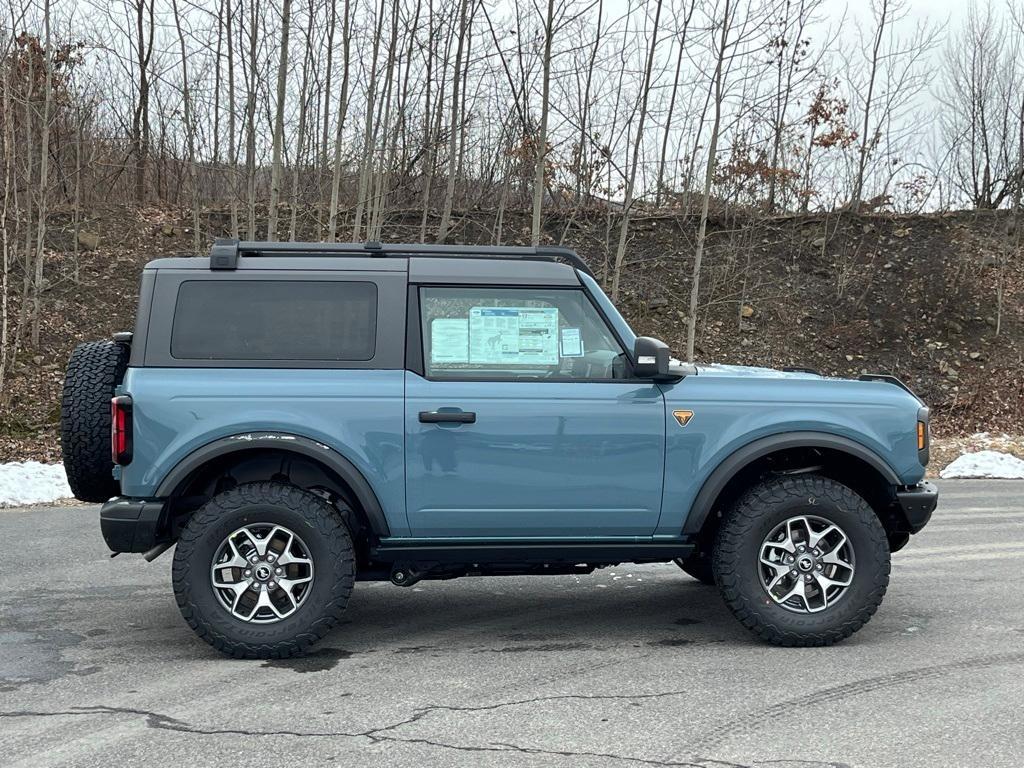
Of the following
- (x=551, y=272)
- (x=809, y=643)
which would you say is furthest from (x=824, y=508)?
(x=551, y=272)

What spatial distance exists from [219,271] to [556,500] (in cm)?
206

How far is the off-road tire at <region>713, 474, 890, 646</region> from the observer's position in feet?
16.7

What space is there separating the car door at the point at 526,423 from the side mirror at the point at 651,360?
0.09 m

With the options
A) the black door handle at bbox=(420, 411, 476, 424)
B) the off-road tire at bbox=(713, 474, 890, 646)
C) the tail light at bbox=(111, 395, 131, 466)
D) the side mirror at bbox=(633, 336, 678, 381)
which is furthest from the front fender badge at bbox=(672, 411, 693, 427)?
the tail light at bbox=(111, 395, 131, 466)

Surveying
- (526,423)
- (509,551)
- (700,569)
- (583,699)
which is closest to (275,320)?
(526,423)

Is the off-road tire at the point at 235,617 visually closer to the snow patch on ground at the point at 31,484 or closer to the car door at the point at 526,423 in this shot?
the car door at the point at 526,423

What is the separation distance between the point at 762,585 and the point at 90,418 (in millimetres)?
3506

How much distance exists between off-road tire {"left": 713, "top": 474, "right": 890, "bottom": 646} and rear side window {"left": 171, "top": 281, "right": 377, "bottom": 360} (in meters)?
2.12

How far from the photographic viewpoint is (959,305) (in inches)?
852

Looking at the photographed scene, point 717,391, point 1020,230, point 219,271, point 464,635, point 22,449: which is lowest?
point 22,449

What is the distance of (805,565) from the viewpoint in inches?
203

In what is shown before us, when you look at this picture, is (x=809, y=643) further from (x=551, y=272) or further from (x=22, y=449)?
(x=22, y=449)

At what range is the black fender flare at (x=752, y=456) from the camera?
5.09 meters

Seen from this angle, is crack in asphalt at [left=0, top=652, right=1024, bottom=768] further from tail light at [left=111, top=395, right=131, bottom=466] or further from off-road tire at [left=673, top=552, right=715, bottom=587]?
off-road tire at [left=673, top=552, right=715, bottom=587]
